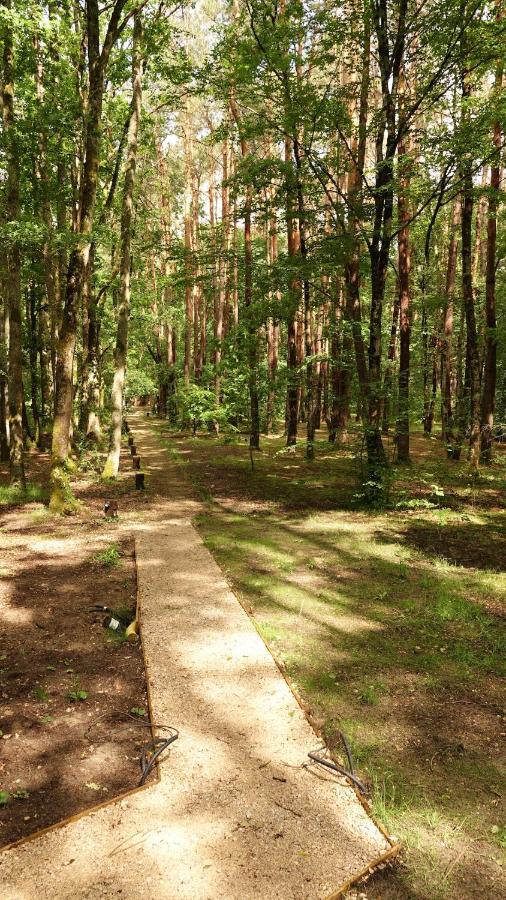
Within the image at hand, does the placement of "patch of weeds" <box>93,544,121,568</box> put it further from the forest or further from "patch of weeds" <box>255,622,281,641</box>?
"patch of weeds" <box>255,622,281,641</box>

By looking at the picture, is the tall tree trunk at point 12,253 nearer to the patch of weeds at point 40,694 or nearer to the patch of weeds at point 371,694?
the patch of weeds at point 40,694

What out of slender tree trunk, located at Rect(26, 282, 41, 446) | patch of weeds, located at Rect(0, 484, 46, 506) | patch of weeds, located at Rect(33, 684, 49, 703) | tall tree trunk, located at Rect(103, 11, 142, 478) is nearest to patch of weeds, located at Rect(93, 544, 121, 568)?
patch of weeds, located at Rect(33, 684, 49, 703)

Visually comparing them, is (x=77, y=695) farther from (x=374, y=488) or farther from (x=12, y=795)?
(x=374, y=488)

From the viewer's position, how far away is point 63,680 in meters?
5.03

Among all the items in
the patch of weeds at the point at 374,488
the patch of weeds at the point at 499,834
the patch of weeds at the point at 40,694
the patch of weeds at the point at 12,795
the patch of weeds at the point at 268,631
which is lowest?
the patch of weeds at the point at 499,834

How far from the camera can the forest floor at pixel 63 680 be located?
3.63 m

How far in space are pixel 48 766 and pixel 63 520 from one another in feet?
24.6

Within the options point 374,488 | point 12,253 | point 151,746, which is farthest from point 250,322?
point 151,746

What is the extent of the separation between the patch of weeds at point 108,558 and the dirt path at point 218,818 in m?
3.23

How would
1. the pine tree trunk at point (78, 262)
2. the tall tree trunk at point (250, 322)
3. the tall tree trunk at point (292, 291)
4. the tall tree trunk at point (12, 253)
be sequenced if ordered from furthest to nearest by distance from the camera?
the tall tree trunk at point (250, 322)
the tall tree trunk at point (292, 291)
the tall tree trunk at point (12, 253)
the pine tree trunk at point (78, 262)

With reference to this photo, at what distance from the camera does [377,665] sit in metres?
5.45

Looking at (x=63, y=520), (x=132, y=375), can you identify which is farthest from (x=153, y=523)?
(x=132, y=375)

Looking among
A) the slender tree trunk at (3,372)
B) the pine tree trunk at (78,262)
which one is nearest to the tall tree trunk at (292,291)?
the pine tree trunk at (78,262)

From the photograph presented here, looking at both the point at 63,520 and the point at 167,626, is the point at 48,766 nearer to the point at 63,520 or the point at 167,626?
the point at 167,626
